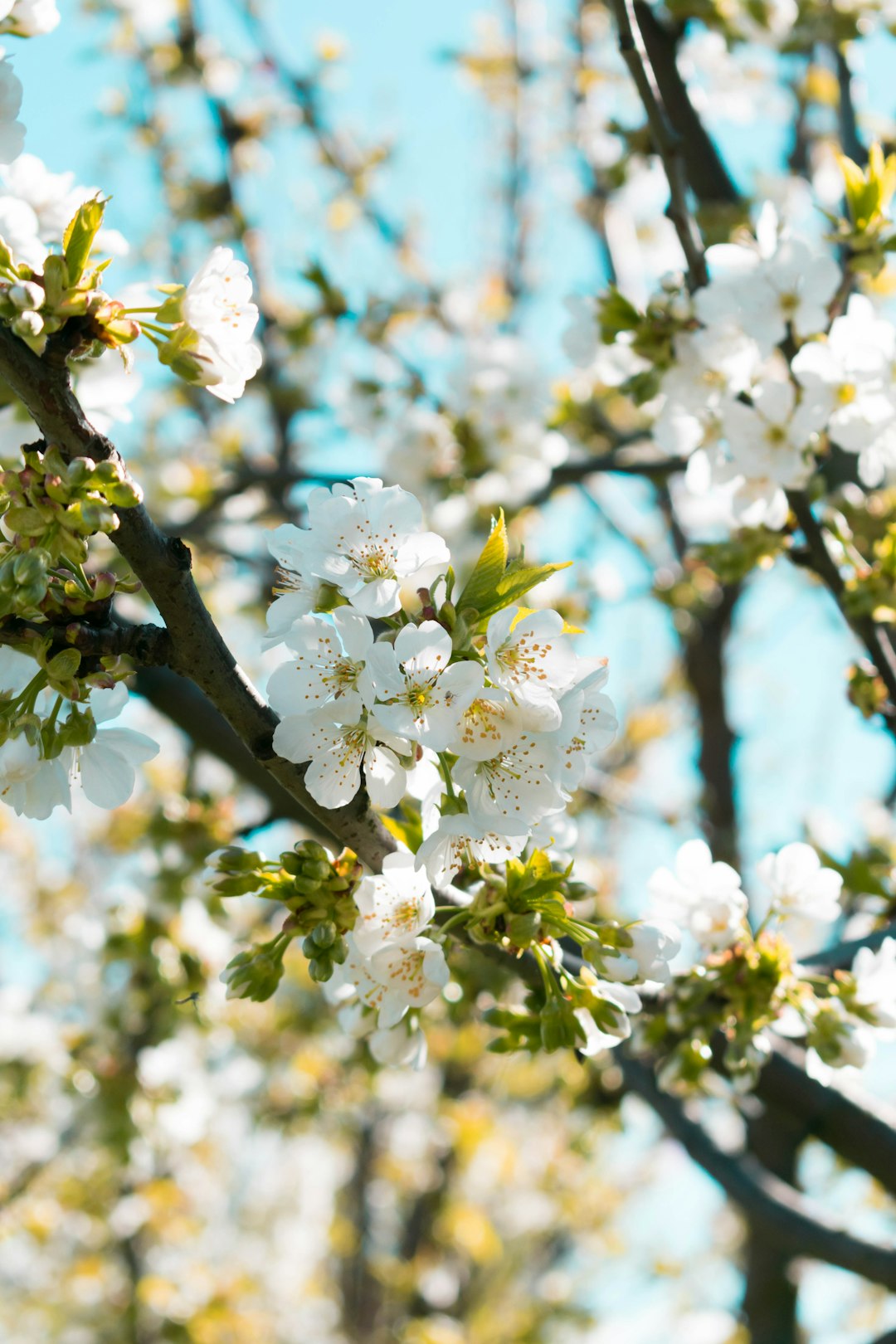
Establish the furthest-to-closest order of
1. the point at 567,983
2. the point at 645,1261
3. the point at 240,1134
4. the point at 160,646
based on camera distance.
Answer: the point at 240,1134
the point at 645,1261
the point at 567,983
the point at 160,646

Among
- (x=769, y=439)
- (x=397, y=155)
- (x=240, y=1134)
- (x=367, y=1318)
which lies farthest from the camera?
(x=240, y=1134)

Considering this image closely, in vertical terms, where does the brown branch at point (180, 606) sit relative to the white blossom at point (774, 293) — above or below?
above

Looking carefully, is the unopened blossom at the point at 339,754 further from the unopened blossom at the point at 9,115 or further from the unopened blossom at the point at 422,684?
the unopened blossom at the point at 9,115

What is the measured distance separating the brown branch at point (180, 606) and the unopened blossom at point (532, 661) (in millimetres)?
250

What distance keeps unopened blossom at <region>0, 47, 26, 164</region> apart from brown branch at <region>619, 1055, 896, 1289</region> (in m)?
2.30

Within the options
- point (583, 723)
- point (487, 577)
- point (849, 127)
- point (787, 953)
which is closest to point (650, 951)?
point (583, 723)

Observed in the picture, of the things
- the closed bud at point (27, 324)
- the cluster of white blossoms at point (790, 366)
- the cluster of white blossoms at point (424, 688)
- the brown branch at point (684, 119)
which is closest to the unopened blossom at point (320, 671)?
the cluster of white blossoms at point (424, 688)

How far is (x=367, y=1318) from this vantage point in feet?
23.6

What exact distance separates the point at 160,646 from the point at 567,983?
0.66m

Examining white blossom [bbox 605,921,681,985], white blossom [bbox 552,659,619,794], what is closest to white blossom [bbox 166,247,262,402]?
white blossom [bbox 552,659,619,794]

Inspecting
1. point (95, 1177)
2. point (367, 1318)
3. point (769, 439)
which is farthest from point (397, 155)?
point (367, 1318)

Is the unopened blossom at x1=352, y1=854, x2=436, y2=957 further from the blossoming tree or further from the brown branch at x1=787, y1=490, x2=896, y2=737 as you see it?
the brown branch at x1=787, y1=490, x2=896, y2=737

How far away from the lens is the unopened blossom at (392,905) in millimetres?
1250

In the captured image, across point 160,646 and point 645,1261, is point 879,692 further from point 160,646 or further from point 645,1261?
point 645,1261
